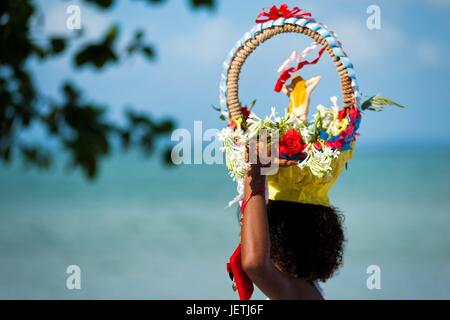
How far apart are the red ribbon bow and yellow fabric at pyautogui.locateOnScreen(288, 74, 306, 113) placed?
259 millimetres

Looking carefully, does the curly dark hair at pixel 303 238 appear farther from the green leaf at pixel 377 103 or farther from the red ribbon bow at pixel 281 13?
the red ribbon bow at pixel 281 13

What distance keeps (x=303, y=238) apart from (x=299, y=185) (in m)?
0.16

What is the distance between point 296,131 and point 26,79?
1.38m

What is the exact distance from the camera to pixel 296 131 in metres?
2.07

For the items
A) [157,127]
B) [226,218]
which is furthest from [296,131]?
[226,218]

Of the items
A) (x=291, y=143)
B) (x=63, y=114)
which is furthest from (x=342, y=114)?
(x=63, y=114)

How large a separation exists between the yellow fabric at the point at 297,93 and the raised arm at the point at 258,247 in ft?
1.71

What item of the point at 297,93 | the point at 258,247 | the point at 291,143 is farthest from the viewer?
the point at 297,93

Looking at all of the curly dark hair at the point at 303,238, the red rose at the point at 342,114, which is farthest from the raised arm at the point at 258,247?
the red rose at the point at 342,114

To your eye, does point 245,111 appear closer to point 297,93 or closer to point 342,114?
point 297,93

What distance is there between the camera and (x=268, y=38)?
7.29 feet

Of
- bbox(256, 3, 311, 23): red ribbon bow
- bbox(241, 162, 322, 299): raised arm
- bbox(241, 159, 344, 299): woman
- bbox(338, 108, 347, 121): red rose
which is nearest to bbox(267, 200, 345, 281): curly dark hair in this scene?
bbox(241, 159, 344, 299): woman
